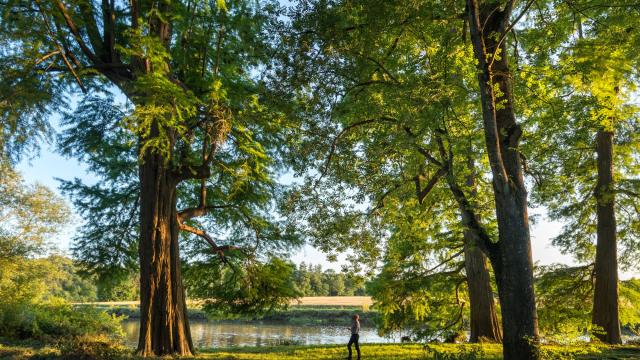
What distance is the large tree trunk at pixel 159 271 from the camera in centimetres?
1089

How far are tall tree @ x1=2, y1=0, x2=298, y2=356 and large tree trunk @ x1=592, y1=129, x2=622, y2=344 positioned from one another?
10078mm

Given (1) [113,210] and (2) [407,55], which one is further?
(1) [113,210]

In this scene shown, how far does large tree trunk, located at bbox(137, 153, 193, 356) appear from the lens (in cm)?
1089

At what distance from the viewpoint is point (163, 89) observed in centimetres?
873

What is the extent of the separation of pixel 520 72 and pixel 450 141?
2.27 m

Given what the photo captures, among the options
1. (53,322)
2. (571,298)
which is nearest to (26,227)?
(53,322)

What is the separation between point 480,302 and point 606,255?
13.4 feet

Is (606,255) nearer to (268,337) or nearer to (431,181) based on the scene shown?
(431,181)

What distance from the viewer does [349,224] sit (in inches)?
436

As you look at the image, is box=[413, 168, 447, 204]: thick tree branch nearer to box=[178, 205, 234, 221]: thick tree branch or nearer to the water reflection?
box=[178, 205, 234, 221]: thick tree branch

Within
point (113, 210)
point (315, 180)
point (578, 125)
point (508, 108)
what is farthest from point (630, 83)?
point (113, 210)

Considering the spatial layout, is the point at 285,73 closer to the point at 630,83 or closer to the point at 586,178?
the point at 630,83

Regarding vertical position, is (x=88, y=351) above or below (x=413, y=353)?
above

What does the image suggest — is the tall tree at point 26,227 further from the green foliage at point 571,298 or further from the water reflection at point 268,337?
the green foliage at point 571,298
